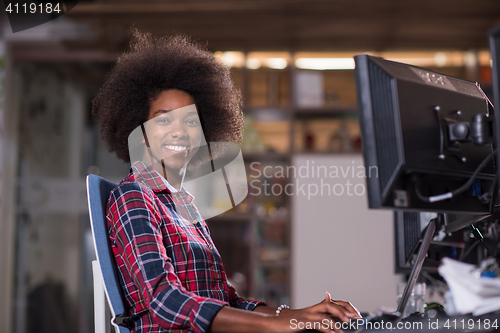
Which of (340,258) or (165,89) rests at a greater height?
(165,89)

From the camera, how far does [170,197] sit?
121cm

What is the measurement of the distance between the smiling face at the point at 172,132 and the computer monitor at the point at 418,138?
0.66 meters

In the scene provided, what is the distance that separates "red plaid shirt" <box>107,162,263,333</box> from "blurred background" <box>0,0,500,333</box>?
197 centimetres

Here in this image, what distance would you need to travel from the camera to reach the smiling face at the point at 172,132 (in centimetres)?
129

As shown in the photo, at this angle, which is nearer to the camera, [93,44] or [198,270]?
[198,270]

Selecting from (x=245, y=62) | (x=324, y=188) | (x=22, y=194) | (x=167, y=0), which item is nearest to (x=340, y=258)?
(x=324, y=188)

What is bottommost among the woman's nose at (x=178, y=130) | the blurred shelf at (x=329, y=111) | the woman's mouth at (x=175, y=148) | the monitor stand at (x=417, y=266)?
the monitor stand at (x=417, y=266)

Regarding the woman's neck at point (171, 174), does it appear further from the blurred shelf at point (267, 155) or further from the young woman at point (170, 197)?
the blurred shelf at point (267, 155)

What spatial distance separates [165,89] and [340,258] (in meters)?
2.09

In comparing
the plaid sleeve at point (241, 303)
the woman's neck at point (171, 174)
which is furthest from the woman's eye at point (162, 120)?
the plaid sleeve at point (241, 303)

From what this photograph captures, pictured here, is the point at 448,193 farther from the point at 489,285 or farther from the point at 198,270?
the point at 198,270

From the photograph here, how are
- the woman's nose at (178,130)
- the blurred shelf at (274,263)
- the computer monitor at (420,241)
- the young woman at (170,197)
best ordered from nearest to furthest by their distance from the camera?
1. the young woman at (170,197)
2. the computer monitor at (420,241)
3. the woman's nose at (178,130)
4. the blurred shelf at (274,263)

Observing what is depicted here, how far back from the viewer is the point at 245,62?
3.31 m

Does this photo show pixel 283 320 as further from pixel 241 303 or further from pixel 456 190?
pixel 241 303
